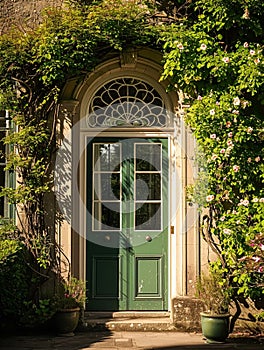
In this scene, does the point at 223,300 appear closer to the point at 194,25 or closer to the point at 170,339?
the point at 170,339

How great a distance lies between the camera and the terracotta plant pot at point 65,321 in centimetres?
751

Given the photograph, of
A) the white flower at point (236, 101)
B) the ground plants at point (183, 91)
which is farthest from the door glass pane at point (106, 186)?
the white flower at point (236, 101)

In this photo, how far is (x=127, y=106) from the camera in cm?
832

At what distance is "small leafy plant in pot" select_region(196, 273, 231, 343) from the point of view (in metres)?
7.25

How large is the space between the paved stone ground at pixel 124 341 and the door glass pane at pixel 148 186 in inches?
68.6

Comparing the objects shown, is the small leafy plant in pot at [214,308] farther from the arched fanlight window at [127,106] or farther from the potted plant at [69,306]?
the arched fanlight window at [127,106]

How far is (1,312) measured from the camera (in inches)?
297

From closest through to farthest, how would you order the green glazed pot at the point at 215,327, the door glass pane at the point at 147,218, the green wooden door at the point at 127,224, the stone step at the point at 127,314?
the green glazed pot at the point at 215,327, the stone step at the point at 127,314, the green wooden door at the point at 127,224, the door glass pane at the point at 147,218

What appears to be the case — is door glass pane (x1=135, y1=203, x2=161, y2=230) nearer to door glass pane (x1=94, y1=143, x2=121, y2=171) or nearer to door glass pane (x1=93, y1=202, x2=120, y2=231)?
door glass pane (x1=93, y1=202, x2=120, y2=231)

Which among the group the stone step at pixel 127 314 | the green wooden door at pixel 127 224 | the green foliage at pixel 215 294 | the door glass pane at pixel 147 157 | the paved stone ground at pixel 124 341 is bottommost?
the paved stone ground at pixel 124 341

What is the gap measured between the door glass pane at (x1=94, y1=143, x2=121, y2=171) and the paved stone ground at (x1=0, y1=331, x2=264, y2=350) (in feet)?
6.89

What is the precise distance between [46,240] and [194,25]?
3209mm

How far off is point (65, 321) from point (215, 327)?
175 cm

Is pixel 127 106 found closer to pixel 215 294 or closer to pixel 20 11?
pixel 20 11
